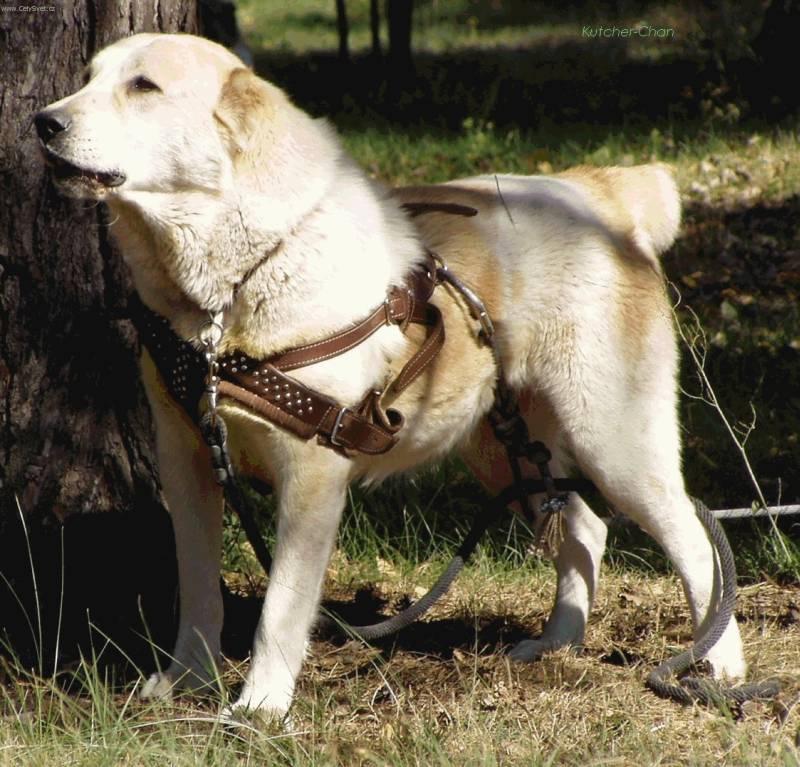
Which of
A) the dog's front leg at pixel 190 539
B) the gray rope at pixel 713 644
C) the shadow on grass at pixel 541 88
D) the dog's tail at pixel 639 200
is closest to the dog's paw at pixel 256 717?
the dog's front leg at pixel 190 539

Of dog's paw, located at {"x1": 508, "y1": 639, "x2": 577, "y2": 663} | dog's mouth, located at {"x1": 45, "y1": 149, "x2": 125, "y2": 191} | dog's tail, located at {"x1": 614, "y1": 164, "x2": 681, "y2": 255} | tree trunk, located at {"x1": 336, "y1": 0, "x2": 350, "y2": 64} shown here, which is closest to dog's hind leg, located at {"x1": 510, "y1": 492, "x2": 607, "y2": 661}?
dog's paw, located at {"x1": 508, "y1": 639, "x2": 577, "y2": 663}

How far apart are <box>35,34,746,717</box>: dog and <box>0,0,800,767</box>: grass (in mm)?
207

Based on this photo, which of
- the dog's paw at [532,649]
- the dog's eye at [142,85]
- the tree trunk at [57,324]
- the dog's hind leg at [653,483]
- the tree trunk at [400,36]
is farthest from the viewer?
the tree trunk at [400,36]

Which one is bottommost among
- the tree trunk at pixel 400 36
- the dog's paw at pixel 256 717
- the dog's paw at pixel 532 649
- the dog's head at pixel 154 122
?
the dog's paw at pixel 532 649

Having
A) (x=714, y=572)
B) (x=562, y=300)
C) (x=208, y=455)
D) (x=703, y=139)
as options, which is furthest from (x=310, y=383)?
(x=703, y=139)

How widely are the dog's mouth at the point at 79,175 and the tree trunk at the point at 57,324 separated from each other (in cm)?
64

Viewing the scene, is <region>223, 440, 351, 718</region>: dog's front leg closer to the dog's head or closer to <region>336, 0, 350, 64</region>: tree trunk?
the dog's head

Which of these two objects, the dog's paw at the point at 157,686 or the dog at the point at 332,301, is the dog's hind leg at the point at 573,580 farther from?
the dog's paw at the point at 157,686

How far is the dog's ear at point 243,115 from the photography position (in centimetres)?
313

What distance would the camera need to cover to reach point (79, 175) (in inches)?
118

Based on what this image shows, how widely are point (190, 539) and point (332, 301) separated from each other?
0.81 m

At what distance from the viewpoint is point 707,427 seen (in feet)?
18.4

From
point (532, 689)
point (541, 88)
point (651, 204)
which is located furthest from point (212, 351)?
point (541, 88)

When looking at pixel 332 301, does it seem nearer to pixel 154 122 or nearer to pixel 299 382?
pixel 299 382
